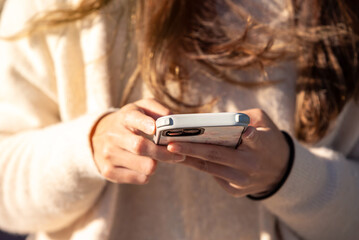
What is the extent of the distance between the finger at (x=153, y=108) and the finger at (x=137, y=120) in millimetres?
12

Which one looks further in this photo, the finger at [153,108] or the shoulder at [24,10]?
the shoulder at [24,10]

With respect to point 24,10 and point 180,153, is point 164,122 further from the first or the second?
point 24,10

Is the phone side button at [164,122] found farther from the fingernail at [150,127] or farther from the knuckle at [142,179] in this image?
the knuckle at [142,179]

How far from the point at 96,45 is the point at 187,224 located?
40cm

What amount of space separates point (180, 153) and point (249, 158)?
0.14 metres

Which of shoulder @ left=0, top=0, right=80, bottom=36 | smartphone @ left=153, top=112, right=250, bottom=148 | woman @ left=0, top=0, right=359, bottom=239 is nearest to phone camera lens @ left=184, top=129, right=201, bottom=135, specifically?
smartphone @ left=153, top=112, right=250, bottom=148

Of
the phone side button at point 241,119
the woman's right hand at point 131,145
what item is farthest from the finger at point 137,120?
the phone side button at point 241,119

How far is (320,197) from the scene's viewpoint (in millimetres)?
720

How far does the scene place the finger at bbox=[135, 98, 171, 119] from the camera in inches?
20.7

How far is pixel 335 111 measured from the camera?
77 cm

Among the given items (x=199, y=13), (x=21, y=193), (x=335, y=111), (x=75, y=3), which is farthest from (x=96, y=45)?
(x=335, y=111)

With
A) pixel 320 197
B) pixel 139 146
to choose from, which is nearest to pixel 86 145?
pixel 139 146

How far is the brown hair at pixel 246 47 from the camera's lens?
27.9 inches

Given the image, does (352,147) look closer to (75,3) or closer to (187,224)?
(187,224)
